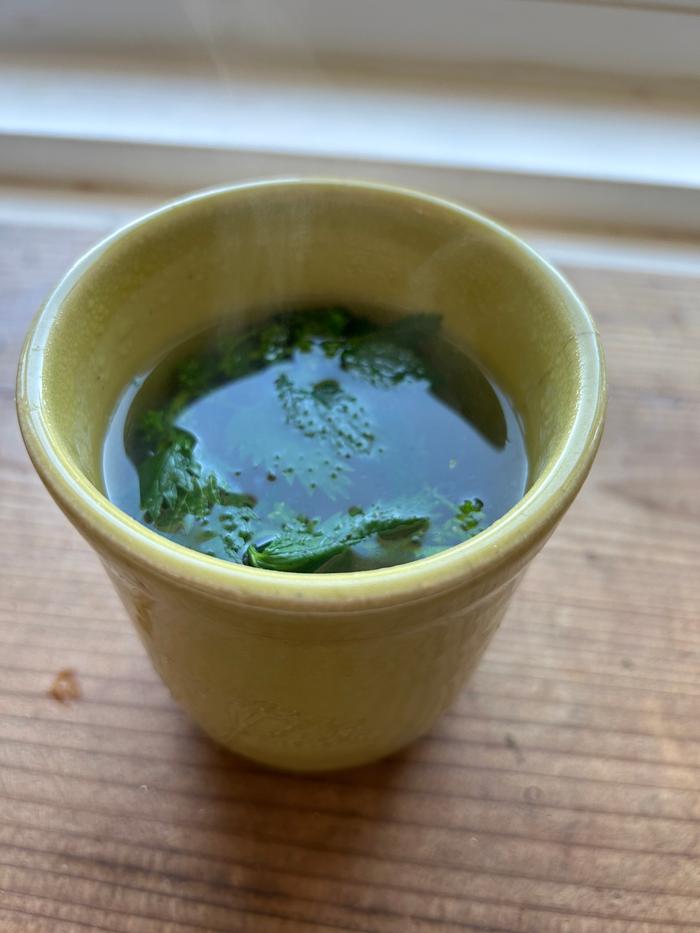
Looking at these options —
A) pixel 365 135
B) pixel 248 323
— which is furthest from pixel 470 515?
pixel 365 135

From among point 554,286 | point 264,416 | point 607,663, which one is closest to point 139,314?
point 264,416

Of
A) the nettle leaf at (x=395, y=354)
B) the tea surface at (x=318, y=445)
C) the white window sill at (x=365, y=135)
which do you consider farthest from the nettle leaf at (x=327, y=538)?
the white window sill at (x=365, y=135)

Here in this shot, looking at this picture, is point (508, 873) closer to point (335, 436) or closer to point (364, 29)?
point (335, 436)

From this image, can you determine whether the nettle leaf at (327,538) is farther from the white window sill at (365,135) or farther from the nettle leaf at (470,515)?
the white window sill at (365,135)

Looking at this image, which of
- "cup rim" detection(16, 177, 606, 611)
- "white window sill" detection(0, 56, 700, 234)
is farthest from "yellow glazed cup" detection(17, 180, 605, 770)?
"white window sill" detection(0, 56, 700, 234)

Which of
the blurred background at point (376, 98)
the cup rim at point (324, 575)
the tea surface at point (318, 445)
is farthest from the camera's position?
the blurred background at point (376, 98)

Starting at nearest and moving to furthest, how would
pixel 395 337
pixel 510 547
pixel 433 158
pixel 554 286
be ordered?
1. pixel 510 547
2. pixel 554 286
3. pixel 395 337
4. pixel 433 158

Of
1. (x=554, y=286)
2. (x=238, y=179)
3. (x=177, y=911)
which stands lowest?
(x=177, y=911)
